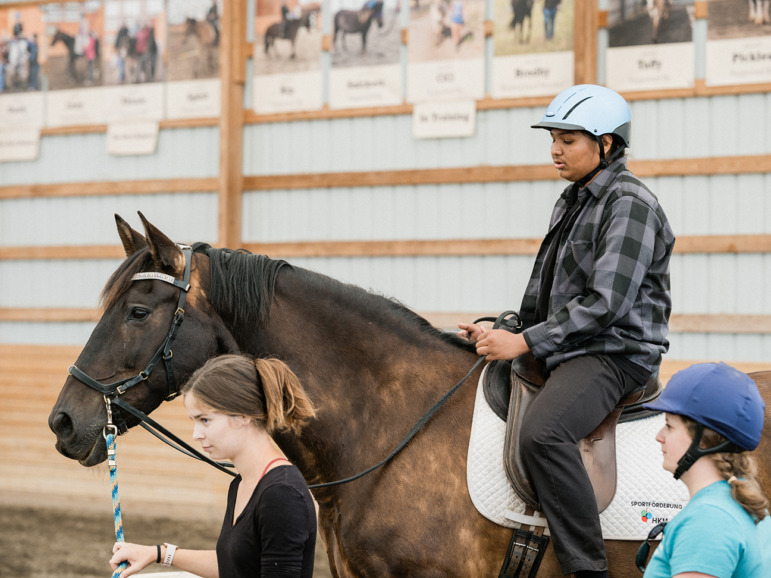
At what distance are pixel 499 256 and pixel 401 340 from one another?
14.8 ft

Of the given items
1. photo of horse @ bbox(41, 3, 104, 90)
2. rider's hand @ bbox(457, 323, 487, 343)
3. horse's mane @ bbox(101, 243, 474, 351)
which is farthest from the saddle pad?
photo of horse @ bbox(41, 3, 104, 90)

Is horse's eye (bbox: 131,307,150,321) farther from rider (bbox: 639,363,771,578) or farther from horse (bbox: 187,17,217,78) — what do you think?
horse (bbox: 187,17,217,78)

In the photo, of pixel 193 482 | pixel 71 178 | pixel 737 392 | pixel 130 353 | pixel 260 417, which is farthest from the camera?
pixel 71 178

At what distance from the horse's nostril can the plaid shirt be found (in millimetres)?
1534

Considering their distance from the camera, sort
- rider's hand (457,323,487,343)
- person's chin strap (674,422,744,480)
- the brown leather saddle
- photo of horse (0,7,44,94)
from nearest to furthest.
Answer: person's chin strap (674,422,744,480)
the brown leather saddle
rider's hand (457,323,487,343)
photo of horse (0,7,44,94)

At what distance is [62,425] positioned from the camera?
2.65 meters

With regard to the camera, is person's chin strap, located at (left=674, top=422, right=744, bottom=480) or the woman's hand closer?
person's chin strap, located at (left=674, top=422, right=744, bottom=480)

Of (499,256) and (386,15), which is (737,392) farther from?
(386,15)

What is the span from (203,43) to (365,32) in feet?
5.69

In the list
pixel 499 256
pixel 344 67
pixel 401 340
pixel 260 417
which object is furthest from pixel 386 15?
pixel 260 417

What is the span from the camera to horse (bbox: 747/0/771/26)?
6.35 meters

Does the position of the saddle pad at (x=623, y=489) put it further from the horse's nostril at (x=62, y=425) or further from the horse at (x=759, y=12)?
the horse at (x=759, y=12)

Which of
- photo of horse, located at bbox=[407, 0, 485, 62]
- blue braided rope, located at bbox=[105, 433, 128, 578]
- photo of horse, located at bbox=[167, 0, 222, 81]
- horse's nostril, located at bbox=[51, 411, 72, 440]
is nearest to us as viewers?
blue braided rope, located at bbox=[105, 433, 128, 578]

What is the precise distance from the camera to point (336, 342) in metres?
2.81
